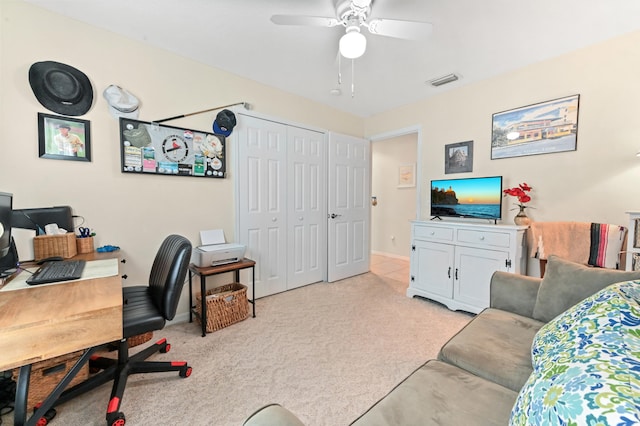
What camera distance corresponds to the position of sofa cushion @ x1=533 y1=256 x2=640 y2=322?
1300 mm

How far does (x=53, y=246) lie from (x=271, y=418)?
199 centimetres

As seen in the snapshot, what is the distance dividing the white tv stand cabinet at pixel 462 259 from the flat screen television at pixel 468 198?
252mm

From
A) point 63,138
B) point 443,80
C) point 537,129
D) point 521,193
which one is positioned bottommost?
point 521,193

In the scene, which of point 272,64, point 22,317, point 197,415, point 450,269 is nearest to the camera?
point 22,317

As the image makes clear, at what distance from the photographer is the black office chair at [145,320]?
4.64 feet

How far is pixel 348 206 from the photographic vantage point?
3918 mm

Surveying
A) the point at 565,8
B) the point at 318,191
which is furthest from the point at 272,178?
the point at 565,8

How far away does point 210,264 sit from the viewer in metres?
2.40

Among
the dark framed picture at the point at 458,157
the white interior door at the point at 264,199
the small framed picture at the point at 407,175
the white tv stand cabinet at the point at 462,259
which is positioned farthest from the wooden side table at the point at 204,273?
the small framed picture at the point at 407,175

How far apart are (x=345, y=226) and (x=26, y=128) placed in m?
3.31

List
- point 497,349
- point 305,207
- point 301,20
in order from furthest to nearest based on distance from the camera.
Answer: point 305,207, point 301,20, point 497,349

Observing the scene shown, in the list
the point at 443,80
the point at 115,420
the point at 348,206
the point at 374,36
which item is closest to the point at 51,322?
the point at 115,420

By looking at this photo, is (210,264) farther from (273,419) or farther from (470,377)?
(470,377)

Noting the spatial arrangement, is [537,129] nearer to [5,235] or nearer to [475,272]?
[475,272]
